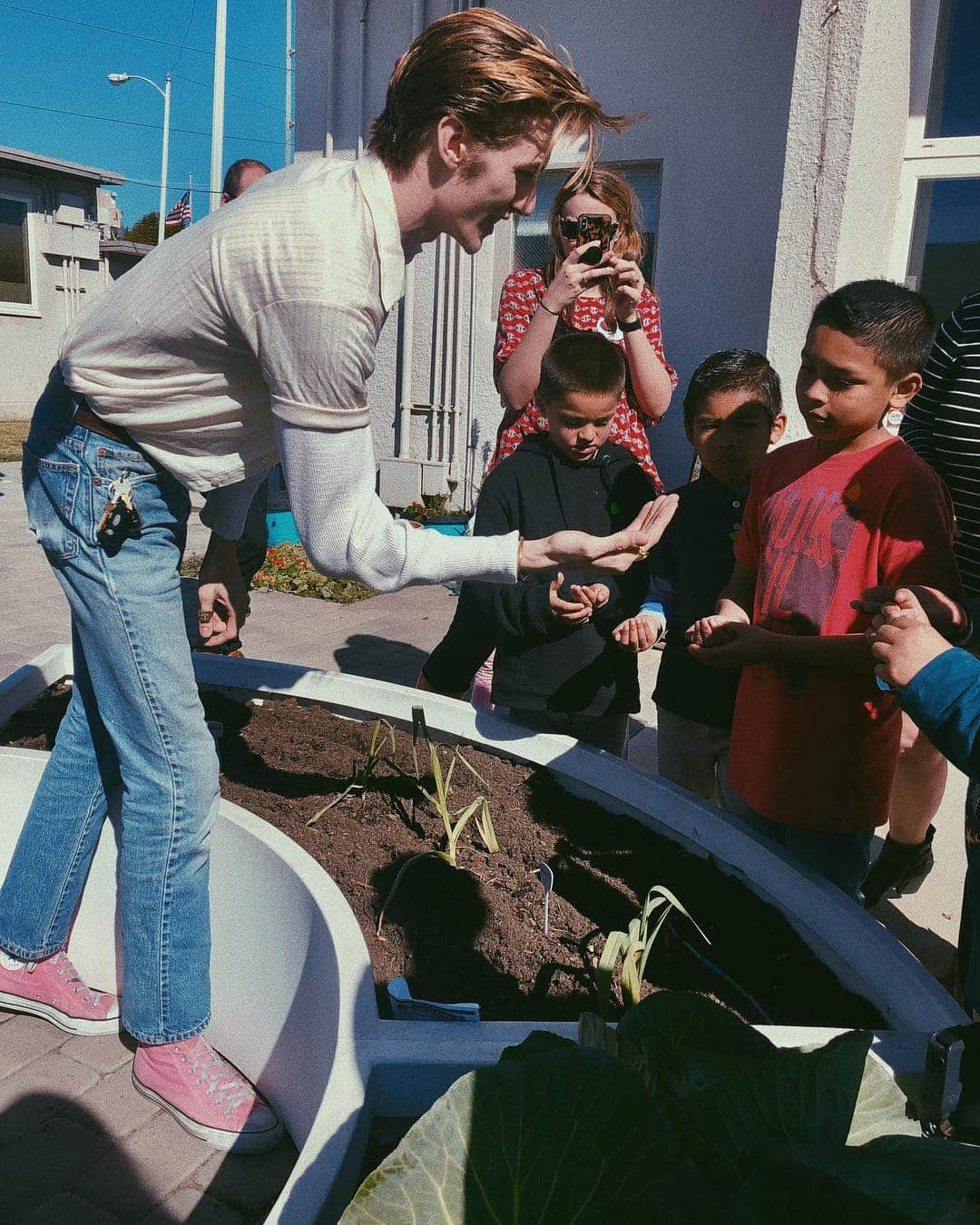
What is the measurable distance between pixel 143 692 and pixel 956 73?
5109 millimetres

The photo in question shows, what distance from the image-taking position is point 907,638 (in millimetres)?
1416

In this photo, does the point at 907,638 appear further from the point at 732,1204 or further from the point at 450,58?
the point at 450,58

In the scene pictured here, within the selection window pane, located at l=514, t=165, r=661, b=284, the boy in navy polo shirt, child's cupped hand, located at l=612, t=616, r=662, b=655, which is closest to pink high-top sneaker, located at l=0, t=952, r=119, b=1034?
child's cupped hand, located at l=612, t=616, r=662, b=655

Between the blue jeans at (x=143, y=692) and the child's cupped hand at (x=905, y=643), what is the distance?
1.22 metres

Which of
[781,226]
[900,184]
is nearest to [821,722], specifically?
[781,226]

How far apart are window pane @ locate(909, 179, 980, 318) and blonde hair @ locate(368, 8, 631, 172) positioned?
3.95 meters

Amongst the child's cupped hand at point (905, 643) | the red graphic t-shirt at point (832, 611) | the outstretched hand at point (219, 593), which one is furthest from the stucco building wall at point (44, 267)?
the child's cupped hand at point (905, 643)

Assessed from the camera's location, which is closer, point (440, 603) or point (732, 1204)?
point (732, 1204)

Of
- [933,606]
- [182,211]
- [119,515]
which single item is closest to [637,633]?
[933,606]

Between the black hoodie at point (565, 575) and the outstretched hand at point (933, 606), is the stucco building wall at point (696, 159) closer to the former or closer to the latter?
the black hoodie at point (565, 575)

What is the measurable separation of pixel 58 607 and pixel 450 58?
5278 mm

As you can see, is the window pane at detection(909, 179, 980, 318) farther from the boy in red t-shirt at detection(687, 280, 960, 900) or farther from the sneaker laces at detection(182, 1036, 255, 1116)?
the sneaker laces at detection(182, 1036, 255, 1116)

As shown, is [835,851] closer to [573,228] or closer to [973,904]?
[973,904]

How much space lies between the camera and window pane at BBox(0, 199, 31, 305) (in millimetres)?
19422
